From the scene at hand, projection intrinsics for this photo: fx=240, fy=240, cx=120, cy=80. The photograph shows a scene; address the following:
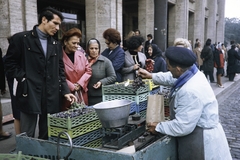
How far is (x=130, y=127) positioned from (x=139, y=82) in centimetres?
76

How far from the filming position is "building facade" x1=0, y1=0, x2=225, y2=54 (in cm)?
607

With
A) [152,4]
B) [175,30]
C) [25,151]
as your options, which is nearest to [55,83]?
[25,151]

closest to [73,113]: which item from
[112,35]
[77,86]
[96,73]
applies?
[77,86]

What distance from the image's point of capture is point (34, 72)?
2908mm

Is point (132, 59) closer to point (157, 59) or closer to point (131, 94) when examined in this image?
point (157, 59)

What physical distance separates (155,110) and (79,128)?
31.8 inches

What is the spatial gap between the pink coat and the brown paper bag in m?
1.28

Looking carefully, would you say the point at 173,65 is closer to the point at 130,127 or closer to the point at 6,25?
the point at 130,127

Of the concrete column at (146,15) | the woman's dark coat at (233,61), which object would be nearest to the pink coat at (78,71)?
the concrete column at (146,15)

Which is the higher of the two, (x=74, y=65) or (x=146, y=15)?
(x=146, y=15)

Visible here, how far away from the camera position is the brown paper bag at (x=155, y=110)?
252cm

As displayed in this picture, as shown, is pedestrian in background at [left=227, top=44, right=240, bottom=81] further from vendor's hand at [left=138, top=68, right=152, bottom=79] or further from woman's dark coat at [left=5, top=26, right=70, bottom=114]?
woman's dark coat at [left=5, top=26, right=70, bottom=114]

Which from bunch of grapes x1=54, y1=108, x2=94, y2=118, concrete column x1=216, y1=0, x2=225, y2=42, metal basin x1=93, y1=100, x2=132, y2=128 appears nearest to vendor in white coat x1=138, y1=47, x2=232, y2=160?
metal basin x1=93, y1=100, x2=132, y2=128

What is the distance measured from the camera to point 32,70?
2.90m
